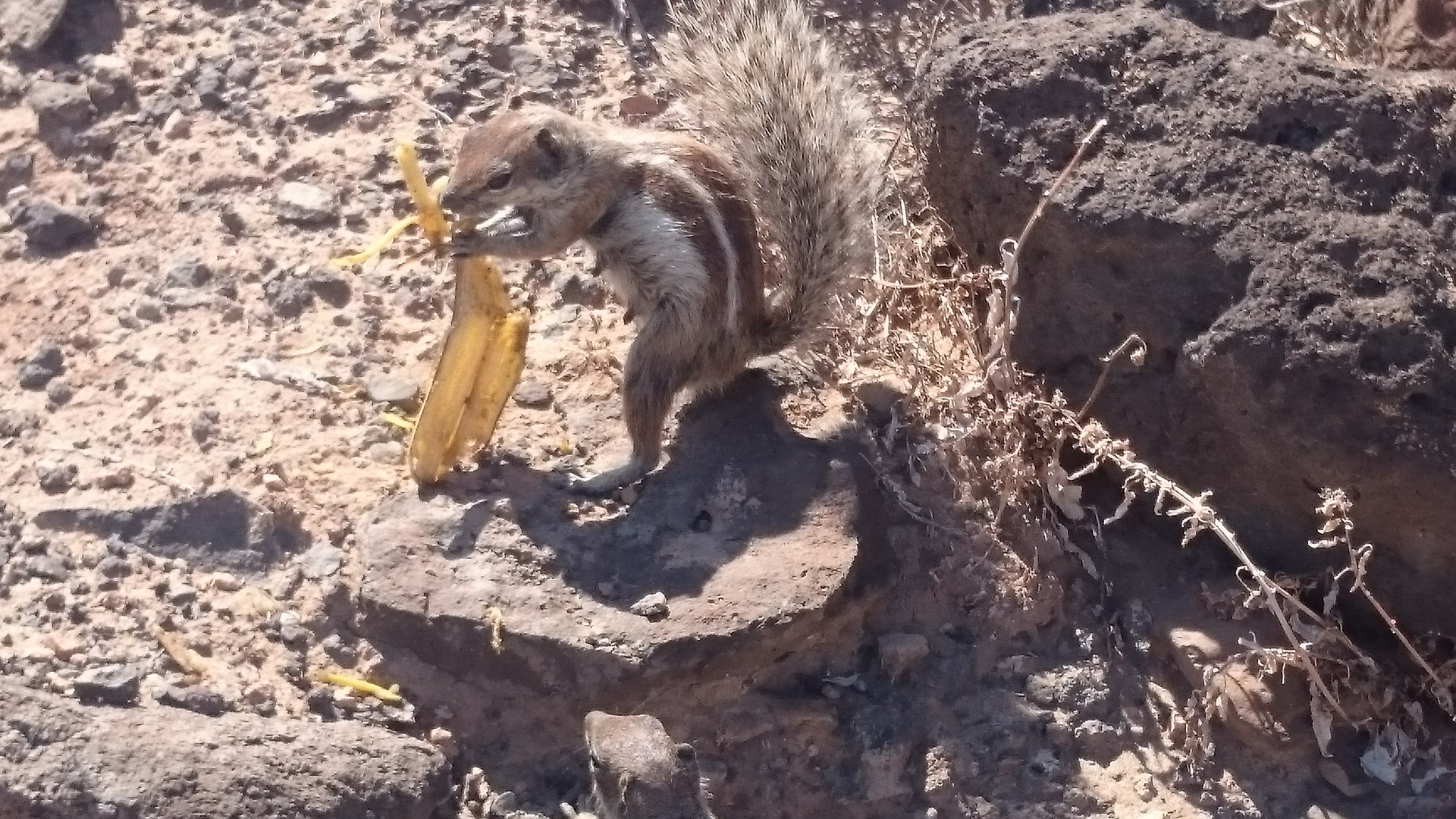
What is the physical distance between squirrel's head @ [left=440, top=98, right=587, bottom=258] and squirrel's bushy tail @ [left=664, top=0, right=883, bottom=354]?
53 cm

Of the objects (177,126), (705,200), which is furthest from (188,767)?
(177,126)

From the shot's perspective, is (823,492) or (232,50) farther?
(232,50)

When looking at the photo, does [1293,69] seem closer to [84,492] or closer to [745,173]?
[745,173]

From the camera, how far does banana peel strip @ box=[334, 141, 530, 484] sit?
4.40 m

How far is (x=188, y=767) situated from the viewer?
3.42 meters

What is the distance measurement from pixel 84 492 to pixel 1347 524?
393 cm

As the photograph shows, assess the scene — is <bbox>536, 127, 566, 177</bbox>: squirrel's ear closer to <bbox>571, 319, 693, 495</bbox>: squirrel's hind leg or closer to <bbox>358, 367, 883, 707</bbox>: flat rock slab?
<bbox>571, 319, 693, 495</bbox>: squirrel's hind leg

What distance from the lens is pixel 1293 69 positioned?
3.92 m

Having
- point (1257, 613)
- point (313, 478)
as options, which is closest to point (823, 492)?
point (1257, 613)

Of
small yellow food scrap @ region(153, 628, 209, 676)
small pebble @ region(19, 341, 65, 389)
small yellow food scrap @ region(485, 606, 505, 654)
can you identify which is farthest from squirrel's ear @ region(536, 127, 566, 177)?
small pebble @ region(19, 341, 65, 389)

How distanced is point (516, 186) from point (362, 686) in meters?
1.71

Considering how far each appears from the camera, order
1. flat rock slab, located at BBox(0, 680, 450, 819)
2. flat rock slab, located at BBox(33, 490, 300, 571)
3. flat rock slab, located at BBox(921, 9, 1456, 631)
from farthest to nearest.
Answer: flat rock slab, located at BBox(33, 490, 300, 571) → flat rock slab, located at BBox(921, 9, 1456, 631) → flat rock slab, located at BBox(0, 680, 450, 819)

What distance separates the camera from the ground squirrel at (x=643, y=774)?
133 inches

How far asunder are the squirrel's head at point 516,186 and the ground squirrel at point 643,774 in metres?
1.72
